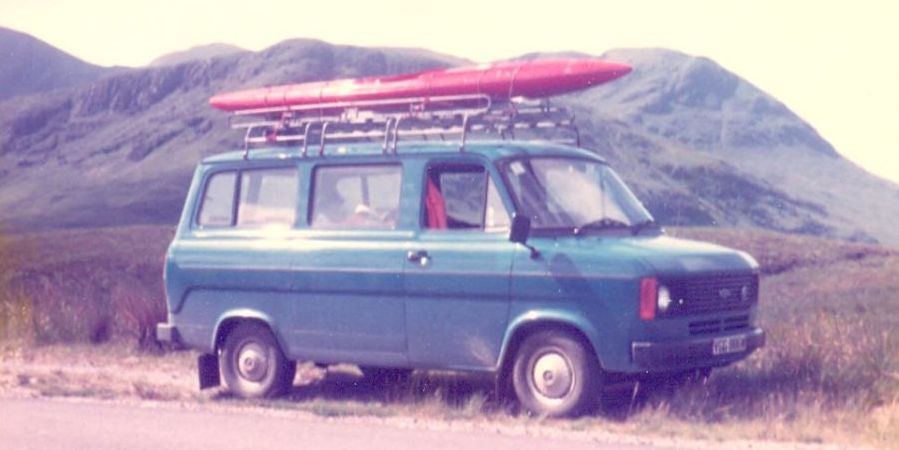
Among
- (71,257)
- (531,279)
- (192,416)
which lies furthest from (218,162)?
(71,257)

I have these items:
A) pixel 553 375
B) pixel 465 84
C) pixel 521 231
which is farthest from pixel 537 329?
pixel 465 84

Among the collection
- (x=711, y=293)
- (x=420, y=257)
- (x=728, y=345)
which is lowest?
(x=728, y=345)

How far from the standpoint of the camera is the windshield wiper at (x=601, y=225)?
33.9ft

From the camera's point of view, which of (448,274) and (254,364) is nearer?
(448,274)

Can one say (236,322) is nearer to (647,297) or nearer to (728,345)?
(647,297)

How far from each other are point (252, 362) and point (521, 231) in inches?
116

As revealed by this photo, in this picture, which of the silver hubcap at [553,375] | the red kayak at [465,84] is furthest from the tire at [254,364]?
the silver hubcap at [553,375]

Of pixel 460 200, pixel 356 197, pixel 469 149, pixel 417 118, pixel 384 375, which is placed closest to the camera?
pixel 460 200

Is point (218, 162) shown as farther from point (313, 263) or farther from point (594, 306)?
point (594, 306)

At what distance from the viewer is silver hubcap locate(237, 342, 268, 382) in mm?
11539

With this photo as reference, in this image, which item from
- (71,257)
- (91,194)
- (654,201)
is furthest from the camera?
(91,194)

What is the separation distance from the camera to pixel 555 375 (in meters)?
9.86

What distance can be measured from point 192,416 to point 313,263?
1.69 metres

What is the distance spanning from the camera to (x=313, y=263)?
1119 centimetres
